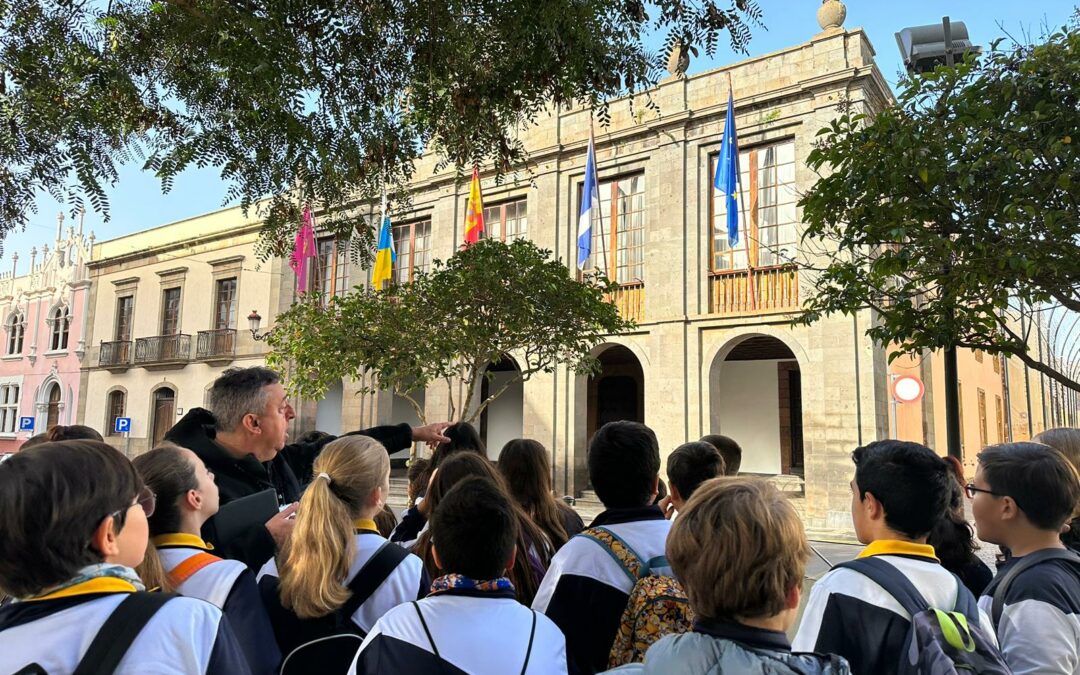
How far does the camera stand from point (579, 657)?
2.52 metres

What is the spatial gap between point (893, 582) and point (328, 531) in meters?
1.75

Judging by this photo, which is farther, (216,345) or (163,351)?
(163,351)

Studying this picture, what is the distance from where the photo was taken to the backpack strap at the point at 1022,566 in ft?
7.65

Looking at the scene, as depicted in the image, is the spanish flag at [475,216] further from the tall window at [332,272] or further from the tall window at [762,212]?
the tall window at [332,272]

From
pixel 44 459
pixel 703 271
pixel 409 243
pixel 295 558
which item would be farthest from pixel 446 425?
pixel 409 243

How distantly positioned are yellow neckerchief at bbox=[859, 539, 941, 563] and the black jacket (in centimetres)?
208

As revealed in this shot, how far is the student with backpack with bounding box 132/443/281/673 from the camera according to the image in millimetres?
2070

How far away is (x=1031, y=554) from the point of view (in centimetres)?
238

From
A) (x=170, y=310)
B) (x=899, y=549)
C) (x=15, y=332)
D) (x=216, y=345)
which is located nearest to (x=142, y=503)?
(x=899, y=549)

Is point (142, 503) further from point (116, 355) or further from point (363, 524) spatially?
point (116, 355)

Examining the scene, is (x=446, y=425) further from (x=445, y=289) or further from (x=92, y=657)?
(x=445, y=289)

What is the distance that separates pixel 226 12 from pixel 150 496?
3604mm

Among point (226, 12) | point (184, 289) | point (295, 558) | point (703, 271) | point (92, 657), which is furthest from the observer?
point (184, 289)

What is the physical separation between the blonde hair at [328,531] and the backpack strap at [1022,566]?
2107 mm
